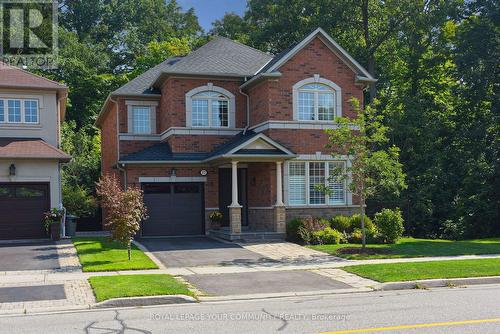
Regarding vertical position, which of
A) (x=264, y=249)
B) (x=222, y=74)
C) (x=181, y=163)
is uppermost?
(x=222, y=74)

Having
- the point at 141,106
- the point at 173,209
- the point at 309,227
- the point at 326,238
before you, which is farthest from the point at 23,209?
the point at 326,238

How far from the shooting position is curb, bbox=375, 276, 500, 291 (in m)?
13.4

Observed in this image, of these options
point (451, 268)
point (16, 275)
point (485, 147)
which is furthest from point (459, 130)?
point (16, 275)

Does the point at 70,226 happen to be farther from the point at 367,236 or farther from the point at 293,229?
the point at 367,236

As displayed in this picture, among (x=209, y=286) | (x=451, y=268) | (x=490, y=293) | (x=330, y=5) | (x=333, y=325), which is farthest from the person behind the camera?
(x=330, y=5)

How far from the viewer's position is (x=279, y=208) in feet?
78.3

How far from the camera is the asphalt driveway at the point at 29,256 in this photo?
16967 millimetres

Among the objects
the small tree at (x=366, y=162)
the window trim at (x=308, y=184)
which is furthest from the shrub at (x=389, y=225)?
the window trim at (x=308, y=184)

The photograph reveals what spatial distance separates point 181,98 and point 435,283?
15770mm

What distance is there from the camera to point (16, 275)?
1544 cm

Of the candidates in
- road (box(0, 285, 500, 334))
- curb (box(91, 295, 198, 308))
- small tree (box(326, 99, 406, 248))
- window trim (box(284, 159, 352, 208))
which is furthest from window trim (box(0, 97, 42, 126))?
road (box(0, 285, 500, 334))

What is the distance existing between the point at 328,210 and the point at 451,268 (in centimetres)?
997

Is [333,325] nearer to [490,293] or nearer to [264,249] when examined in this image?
[490,293]

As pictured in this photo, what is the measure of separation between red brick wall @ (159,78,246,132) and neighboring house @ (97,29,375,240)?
0.05 meters
